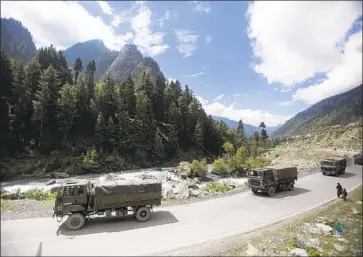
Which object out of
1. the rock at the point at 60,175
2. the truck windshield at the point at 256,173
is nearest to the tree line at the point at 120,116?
the rock at the point at 60,175

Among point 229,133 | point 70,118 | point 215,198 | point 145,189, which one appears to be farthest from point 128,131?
point 145,189

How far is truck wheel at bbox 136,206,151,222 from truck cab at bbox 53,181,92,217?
3187 millimetres

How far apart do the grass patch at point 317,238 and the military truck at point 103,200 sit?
6.52 m

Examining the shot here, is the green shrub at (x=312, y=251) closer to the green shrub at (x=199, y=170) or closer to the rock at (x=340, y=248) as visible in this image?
the rock at (x=340, y=248)

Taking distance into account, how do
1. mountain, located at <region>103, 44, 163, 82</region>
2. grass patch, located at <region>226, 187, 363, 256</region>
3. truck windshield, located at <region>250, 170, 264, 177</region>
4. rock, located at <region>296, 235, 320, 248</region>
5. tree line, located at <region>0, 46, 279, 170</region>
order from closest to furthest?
1. grass patch, located at <region>226, 187, 363, 256</region>
2. rock, located at <region>296, 235, 320, 248</region>
3. truck windshield, located at <region>250, 170, 264, 177</region>
4. tree line, located at <region>0, 46, 279, 170</region>
5. mountain, located at <region>103, 44, 163, 82</region>

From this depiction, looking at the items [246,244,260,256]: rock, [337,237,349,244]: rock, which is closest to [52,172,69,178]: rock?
[246,244,260,256]: rock

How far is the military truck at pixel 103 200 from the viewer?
15.1 metres

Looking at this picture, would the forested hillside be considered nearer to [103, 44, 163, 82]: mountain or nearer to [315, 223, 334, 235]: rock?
[315, 223, 334, 235]: rock

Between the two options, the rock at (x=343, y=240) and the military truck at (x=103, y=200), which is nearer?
the rock at (x=343, y=240)

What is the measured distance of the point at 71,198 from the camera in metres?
15.3

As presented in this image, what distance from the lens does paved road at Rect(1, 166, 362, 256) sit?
1171 cm

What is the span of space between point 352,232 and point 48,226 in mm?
17806

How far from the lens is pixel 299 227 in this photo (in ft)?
52.9

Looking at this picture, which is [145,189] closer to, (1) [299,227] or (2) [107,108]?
(1) [299,227]
